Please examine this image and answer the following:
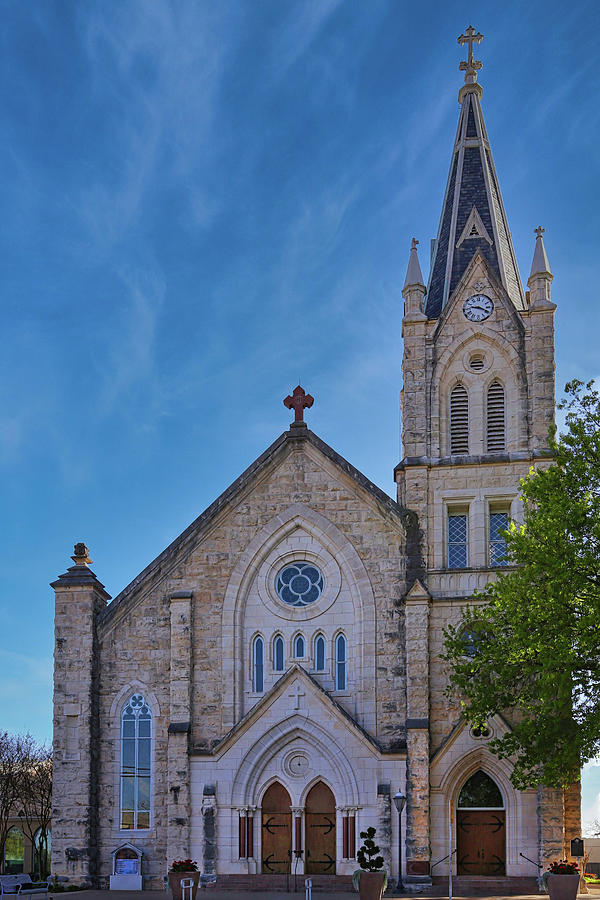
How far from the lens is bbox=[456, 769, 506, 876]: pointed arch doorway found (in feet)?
103

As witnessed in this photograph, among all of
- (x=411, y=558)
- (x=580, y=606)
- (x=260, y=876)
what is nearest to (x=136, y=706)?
(x=260, y=876)

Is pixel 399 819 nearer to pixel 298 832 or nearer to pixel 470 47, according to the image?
pixel 298 832

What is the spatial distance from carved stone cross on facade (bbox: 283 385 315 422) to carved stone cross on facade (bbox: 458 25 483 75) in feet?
46.4

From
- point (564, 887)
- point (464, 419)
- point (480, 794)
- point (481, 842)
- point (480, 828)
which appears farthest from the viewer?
point (464, 419)

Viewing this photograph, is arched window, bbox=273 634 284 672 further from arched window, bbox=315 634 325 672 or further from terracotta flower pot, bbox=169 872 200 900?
terracotta flower pot, bbox=169 872 200 900

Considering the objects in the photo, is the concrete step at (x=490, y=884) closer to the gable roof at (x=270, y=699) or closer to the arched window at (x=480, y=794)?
the arched window at (x=480, y=794)

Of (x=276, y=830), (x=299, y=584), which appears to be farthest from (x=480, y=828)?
(x=299, y=584)

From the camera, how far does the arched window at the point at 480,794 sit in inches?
1246

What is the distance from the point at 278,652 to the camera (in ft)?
111

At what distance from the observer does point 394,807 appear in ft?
103

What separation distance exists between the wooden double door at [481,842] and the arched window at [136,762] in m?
8.97

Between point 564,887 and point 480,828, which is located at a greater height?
point 480,828

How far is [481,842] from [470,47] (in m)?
26.9

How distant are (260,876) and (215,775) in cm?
299
